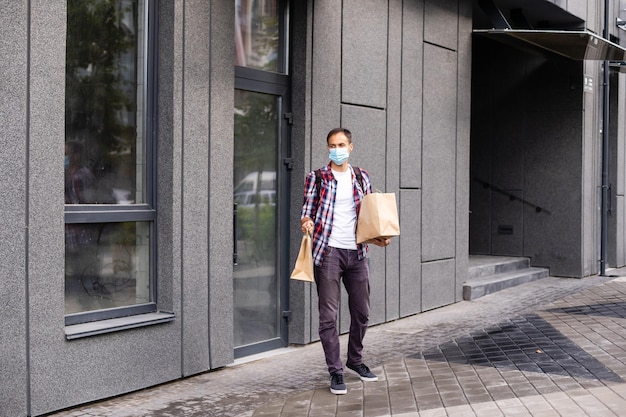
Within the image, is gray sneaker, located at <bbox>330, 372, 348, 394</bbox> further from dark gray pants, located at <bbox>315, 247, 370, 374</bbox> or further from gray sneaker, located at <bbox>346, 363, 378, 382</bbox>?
gray sneaker, located at <bbox>346, 363, 378, 382</bbox>

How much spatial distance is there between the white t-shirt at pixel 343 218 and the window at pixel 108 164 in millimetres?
1465

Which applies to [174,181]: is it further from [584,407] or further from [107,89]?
[584,407]

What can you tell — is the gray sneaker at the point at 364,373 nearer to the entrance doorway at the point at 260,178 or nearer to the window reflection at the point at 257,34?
the entrance doorway at the point at 260,178

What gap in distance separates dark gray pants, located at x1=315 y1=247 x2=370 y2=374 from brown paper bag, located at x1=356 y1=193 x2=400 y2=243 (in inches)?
8.8

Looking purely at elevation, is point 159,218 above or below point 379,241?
above

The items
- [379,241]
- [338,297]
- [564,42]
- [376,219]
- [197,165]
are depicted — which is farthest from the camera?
[564,42]

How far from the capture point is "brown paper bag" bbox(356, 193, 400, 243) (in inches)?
247

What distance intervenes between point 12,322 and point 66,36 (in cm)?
201

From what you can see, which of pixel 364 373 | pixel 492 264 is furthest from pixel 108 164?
pixel 492 264

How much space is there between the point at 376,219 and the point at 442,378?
4.72 ft

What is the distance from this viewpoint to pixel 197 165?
6.92 metres

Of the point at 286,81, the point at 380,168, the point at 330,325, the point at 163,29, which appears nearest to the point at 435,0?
the point at 380,168

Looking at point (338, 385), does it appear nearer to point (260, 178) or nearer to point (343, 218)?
point (343, 218)

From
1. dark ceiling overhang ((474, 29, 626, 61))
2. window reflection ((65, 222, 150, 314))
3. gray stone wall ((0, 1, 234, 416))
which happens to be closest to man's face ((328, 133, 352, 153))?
gray stone wall ((0, 1, 234, 416))
